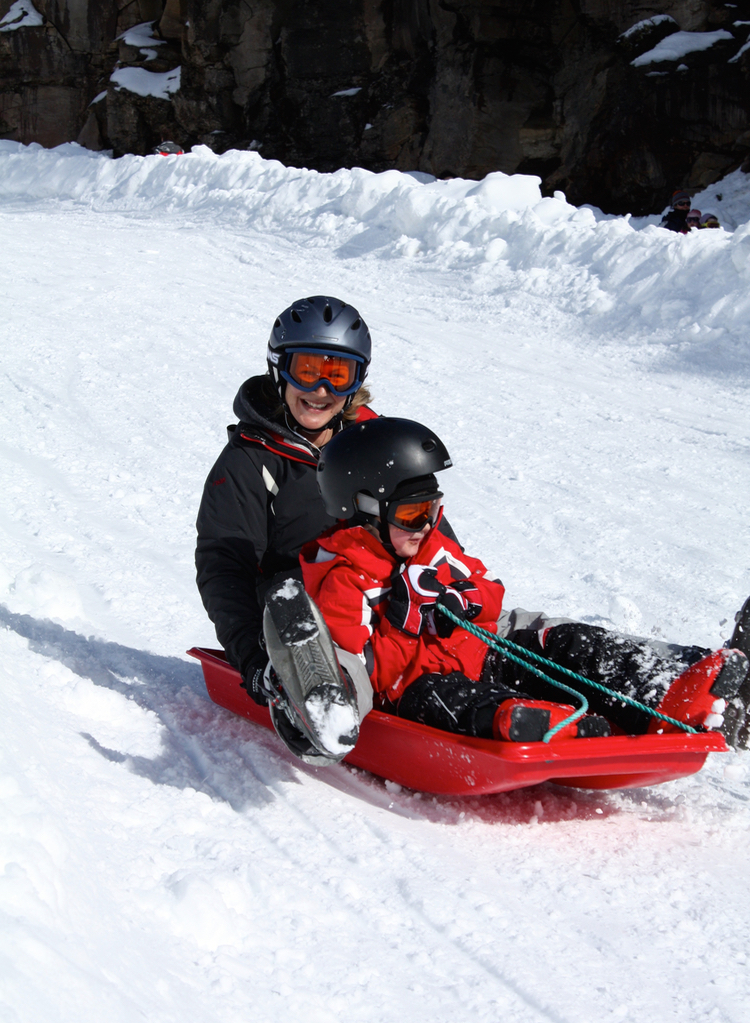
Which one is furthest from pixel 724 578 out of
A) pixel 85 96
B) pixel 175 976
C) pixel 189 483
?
pixel 85 96

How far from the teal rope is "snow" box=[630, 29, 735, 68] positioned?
14.4 meters

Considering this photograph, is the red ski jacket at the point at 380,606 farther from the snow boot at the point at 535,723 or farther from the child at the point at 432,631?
the snow boot at the point at 535,723

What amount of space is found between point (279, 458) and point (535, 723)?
50.4 inches

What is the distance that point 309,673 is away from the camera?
2109 mm

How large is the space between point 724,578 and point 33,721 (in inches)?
123

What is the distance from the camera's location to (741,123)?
1383 cm

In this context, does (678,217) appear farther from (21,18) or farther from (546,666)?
(21,18)

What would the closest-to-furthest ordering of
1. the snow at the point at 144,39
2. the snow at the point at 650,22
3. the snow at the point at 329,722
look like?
1. the snow at the point at 329,722
2. the snow at the point at 650,22
3. the snow at the point at 144,39

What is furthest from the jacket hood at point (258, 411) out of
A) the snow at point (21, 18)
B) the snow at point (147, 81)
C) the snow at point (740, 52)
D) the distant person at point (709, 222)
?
the snow at point (21, 18)

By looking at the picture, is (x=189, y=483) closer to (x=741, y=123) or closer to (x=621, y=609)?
(x=621, y=609)

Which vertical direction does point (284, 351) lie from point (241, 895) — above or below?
above

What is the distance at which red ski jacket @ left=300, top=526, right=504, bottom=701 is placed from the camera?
8.15 ft

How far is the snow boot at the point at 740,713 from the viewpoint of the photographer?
2324 mm

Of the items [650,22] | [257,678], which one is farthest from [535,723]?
→ [650,22]
